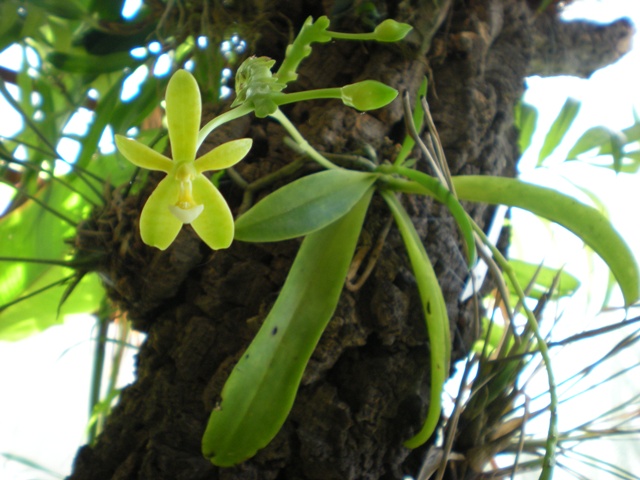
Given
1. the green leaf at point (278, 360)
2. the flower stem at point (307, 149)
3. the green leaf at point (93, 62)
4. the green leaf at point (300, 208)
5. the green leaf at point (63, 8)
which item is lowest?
the green leaf at point (278, 360)

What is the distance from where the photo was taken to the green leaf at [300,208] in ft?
1.75

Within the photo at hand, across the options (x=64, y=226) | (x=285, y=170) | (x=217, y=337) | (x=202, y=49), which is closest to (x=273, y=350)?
(x=217, y=337)

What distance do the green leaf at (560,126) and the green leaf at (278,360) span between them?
72 cm

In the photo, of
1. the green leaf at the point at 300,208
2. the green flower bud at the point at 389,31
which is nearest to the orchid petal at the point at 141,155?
the green leaf at the point at 300,208

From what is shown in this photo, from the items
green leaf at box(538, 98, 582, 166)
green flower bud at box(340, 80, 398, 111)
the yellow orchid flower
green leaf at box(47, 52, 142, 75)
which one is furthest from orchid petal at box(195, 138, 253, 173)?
green leaf at box(538, 98, 582, 166)

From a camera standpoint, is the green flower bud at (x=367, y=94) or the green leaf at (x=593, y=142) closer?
the green flower bud at (x=367, y=94)

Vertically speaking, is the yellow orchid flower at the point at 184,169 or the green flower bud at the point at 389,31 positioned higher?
the green flower bud at the point at 389,31

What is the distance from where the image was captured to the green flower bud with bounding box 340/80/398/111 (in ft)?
1.49

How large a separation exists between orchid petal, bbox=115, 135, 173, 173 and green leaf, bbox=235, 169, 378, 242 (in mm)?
147

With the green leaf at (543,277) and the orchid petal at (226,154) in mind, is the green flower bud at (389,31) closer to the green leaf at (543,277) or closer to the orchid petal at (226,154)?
the orchid petal at (226,154)

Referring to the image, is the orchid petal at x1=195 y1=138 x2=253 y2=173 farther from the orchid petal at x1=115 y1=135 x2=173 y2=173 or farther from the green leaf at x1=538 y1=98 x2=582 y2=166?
the green leaf at x1=538 y1=98 x2=582 y2=166

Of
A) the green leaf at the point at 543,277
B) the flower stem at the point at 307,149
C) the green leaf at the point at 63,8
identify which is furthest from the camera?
the green leaf at the point at 543,277

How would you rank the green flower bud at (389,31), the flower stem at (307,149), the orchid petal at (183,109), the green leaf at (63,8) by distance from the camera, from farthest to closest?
the green leaf at (63,8) → the flower stem at (307,149) → the green flower bud at (389,31) → the orchid petal at (183,109)

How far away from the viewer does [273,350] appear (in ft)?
1.81
